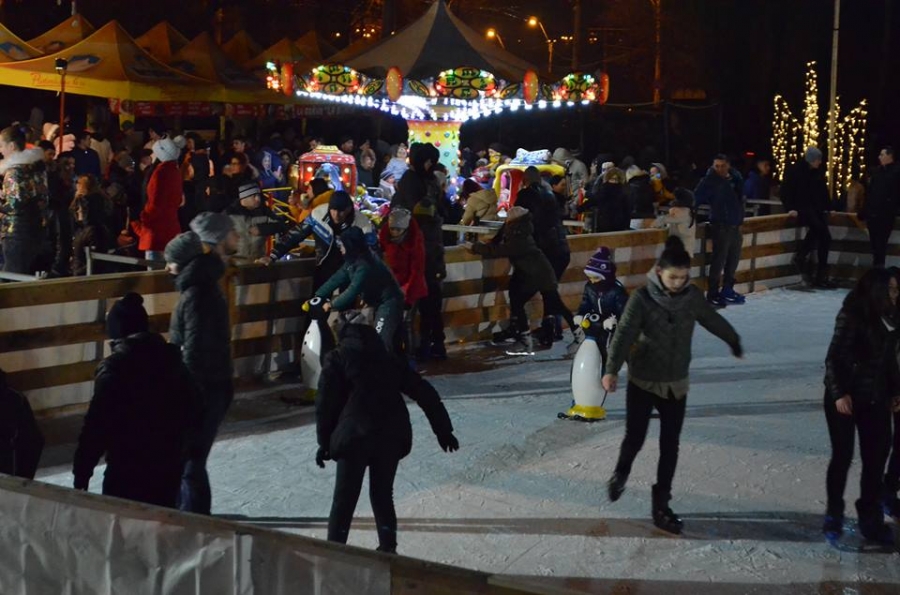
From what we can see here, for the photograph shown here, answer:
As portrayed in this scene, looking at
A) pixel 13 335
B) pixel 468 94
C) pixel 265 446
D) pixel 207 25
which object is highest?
pixel 207 25

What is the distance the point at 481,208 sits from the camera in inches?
580

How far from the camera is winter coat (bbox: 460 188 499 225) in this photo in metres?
14.7

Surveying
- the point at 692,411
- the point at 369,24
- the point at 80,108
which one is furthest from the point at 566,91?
the point at 369,24

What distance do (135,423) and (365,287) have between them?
412 cm

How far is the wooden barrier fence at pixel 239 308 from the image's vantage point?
8820 millimetres

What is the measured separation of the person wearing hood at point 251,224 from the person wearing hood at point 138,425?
18.4 ft

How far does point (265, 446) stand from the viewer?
28.3ft

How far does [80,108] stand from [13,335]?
2387 cm

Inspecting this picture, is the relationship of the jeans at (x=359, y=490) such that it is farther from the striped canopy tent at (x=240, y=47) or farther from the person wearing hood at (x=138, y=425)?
the striped canopy tent at (x=240, y=47)

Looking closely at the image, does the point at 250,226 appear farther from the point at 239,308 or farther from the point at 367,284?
the point at 367,284

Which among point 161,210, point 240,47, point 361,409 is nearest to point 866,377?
point 361,409

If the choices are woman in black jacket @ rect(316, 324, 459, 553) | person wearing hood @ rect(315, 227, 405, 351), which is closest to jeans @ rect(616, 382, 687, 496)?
woman in black jacket @ rect(316, 324, 459, 553)

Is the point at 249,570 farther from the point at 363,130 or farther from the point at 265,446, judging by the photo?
the point at 363,130

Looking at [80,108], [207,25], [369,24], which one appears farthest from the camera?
[369,24]
